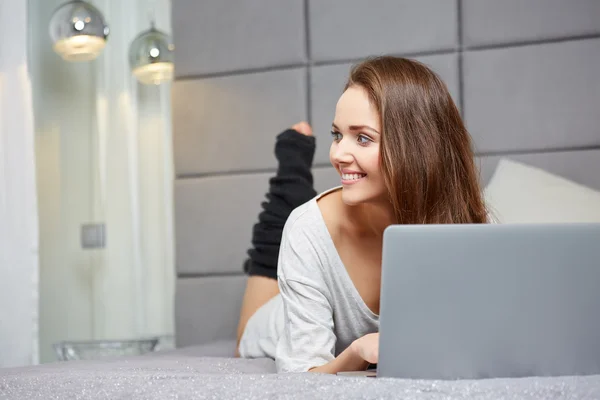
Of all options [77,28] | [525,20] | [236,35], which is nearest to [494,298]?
[525,20]

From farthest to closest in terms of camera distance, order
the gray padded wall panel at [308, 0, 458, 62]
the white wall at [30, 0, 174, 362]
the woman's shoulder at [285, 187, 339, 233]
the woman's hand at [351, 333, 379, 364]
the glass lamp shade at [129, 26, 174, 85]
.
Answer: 1. the white wall at [30, 0, 174, 362]
2. the glass lamp shade at [129, 26, 174, 85]
3. the gray padded wall panel at [308, 0, 458, 62]
4. the woman's shoulder at [285, 187, 339, 233]
5. the woman's hand at [351, 333, 379, 364]

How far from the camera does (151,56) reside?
9.54ft

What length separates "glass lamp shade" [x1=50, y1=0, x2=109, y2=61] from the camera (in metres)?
2.71

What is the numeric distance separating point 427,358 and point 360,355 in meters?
0.23

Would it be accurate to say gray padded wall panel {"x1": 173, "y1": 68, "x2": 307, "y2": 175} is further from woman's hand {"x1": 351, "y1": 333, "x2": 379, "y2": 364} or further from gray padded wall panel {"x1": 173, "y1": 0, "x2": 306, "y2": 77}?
woman's hand {"x1": 351, "y1": 333, "x2": 379, "y2": 364}

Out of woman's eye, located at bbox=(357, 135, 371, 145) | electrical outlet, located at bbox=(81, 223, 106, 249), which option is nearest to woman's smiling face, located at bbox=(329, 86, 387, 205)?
woman's eye, located at bbox=(357, 135, 371, 145)

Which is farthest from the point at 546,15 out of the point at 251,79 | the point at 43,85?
the point at 43,85

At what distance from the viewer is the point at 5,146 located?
258cm

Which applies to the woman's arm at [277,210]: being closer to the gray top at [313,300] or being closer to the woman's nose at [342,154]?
the gray top at [313,300]

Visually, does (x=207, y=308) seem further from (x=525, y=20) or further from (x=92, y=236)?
(x=525, y=20)

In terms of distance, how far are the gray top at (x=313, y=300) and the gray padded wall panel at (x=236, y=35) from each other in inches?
51.1

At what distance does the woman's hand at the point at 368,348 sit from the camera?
112cm

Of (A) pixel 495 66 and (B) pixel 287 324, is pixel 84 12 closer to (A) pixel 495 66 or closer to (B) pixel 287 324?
(A) pixel 495 66

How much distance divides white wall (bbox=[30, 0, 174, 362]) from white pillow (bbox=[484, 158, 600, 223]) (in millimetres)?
1522
